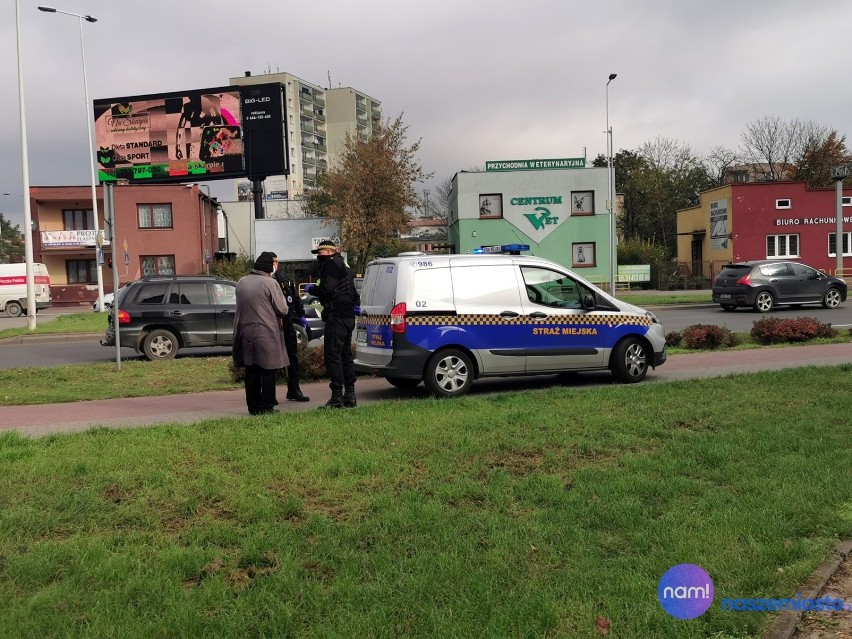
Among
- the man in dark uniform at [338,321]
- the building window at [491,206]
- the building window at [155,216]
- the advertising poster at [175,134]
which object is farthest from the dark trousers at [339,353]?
the building window at [155,216]

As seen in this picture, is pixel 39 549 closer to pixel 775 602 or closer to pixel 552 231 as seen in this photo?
pixel 775 602

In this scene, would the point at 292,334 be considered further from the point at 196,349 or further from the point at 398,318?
the point at 196,349

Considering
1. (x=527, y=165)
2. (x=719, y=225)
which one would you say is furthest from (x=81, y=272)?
(x=719, y=225)

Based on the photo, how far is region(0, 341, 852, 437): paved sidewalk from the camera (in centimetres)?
848

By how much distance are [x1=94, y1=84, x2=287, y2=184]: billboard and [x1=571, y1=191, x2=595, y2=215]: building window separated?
55.4 ft

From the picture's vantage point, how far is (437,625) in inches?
127

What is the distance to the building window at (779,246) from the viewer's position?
137 feet

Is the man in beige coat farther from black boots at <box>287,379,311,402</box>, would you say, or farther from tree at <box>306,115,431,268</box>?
tree at <box>306,115,431,268</box>

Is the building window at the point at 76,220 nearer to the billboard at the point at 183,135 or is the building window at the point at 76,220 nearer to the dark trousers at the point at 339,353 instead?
the billboard at the point at 183,135

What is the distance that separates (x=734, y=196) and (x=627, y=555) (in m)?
41.4

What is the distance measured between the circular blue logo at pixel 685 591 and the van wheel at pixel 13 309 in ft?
140

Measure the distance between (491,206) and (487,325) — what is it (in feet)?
116

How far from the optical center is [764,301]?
25141mm

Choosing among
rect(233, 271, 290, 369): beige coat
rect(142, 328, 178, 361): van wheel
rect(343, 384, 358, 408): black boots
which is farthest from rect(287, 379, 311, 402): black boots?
rect(142, 328, 178, 361): van wheel
